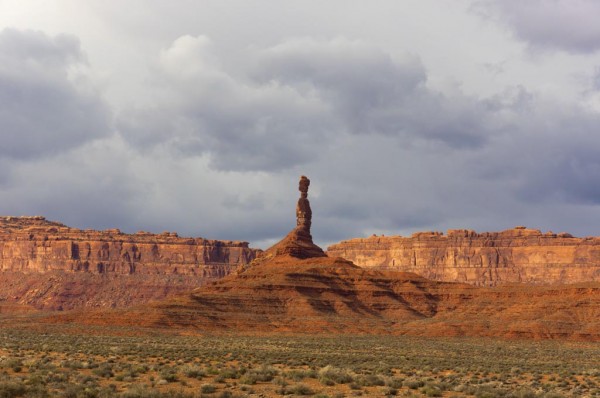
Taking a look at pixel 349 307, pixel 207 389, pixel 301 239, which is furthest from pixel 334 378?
pixel 301 239

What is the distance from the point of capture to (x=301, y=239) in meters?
144

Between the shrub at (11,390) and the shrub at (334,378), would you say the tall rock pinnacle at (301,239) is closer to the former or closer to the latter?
the shrub at (334,378)

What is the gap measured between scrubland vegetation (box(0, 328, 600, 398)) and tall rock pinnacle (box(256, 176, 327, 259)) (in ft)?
193

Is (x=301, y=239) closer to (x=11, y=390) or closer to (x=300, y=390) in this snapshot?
(x=300, y=390)

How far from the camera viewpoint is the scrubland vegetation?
1463 inches

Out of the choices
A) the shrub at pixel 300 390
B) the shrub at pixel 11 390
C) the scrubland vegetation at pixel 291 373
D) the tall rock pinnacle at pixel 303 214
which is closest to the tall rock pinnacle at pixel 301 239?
the tall rock pinnacle at pixel 303 214

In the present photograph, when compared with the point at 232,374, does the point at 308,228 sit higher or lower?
higher

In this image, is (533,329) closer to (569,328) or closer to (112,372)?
(569,328)

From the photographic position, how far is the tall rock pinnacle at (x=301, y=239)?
141 m

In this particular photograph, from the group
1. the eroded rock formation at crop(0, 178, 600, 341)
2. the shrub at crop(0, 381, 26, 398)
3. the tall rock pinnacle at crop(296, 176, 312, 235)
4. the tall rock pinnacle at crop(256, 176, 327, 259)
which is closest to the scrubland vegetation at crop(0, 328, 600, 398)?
the shrub at crop(0, 381, 26, 398)

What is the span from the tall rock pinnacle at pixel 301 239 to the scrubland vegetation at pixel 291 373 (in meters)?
58.7

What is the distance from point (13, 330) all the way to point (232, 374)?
212ft

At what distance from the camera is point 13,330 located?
332 ft

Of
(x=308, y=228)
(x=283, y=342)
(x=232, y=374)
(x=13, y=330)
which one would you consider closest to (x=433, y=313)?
(x=308, y=228)
